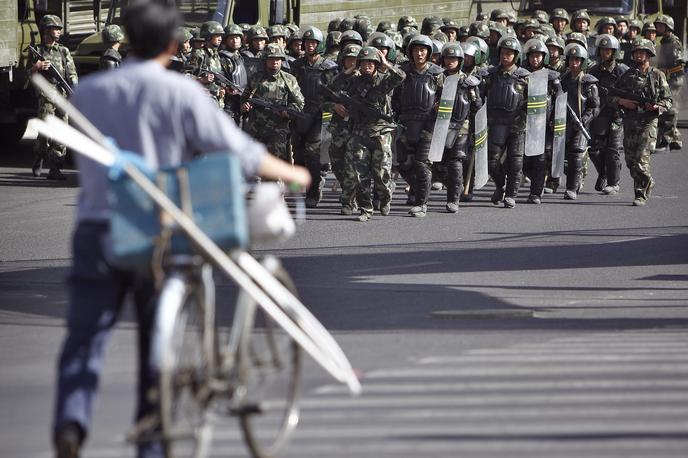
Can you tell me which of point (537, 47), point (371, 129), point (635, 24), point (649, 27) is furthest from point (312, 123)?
point (635, 24)

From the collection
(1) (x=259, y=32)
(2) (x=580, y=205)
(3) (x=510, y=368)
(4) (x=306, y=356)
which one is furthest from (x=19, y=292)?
(1) (x=259, y=32)

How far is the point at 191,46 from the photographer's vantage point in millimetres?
19125

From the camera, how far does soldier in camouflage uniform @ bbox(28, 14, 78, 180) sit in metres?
18.4

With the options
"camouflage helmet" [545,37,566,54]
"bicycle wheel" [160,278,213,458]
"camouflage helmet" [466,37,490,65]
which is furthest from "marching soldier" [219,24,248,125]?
"bicycle wheel" [160,278,213,458]

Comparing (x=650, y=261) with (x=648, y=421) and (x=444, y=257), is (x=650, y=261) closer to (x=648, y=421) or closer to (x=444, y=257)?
(x=444, y=257)

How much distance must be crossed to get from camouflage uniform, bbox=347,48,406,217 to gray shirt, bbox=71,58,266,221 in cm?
1015

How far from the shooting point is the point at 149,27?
5.15 meters

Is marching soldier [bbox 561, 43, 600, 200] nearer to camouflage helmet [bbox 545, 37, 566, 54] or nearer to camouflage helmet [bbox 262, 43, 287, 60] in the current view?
camouflage helmet [bbox 545, 37, 566, 54]

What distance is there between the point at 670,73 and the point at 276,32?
7.52m

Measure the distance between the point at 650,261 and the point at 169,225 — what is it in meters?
8.02

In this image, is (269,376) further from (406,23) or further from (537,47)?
(406,23)

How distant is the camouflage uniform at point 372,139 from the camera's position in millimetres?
15320

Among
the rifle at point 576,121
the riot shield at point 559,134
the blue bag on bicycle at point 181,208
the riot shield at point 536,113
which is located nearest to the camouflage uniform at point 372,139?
the riot shield at point 536,113

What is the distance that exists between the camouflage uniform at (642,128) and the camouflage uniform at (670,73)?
20.5 feet
